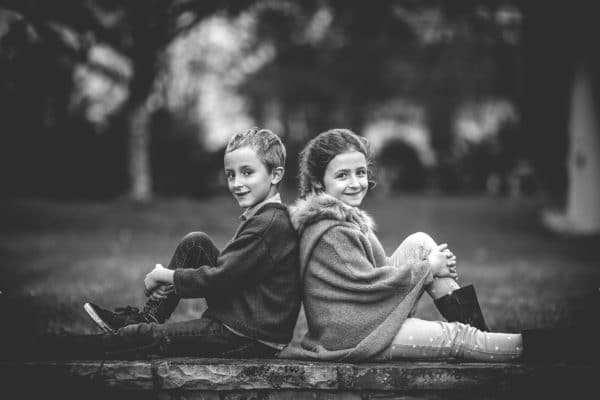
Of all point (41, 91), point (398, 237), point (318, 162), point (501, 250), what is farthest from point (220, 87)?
point (318, 162)

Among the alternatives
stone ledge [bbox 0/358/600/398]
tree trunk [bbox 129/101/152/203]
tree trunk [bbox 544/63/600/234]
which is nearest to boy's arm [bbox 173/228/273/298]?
stone ledge [bbox 0/358/600/398]

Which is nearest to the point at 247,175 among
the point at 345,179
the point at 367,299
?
the point at 345,179

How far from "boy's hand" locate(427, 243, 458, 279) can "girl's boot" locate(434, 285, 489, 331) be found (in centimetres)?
10

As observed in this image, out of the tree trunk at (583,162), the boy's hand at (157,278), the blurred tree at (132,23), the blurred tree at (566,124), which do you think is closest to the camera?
the boy's hand at (157,278)

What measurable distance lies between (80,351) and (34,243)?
7.92m

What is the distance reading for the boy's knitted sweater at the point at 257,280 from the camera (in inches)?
118

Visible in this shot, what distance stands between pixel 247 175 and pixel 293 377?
3.26 ft

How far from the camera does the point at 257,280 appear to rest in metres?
3.07

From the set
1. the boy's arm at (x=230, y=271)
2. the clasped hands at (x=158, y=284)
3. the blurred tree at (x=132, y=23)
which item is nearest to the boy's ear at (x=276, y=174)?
the boy's arm at (x=230, y=271)

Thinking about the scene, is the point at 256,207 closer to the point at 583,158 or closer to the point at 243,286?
the point at 243,286

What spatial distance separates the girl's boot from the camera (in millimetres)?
3139

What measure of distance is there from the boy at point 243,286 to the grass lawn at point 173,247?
94 centimetres

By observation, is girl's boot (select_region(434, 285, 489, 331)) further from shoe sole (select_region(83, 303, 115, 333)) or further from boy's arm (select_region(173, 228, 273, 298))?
shoe sole (select_region(83, 303, 115, 333))

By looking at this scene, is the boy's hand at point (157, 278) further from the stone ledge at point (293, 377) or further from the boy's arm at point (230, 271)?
the stone ledge at point (293, 377)
